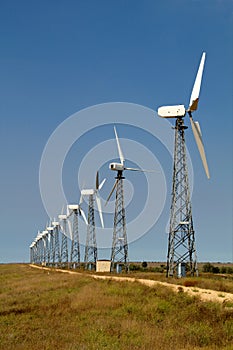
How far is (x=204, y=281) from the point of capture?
3784 centimetres

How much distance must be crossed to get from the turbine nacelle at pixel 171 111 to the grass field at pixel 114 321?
16.1 m

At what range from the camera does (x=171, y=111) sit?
46125 millimetres

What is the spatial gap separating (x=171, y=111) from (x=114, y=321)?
82.3 ft

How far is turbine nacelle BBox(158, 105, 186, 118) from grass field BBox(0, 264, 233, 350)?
1608cm

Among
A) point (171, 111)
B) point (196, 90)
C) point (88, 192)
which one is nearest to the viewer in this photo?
point (196, 90)

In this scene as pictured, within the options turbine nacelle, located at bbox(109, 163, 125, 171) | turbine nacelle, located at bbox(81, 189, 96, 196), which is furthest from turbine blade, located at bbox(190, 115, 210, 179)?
turbine nacelle, located at bbox(81, 189, 96, 196)

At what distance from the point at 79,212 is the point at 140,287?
190 ft

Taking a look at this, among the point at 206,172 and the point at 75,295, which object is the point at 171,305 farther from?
the point at 206,172

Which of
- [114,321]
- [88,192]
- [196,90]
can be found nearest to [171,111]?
[196,90]

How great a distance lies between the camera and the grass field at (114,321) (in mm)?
20047

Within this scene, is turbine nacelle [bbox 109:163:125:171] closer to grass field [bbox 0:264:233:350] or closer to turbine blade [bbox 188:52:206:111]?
turbine blade [bbox 188:52:206:111]

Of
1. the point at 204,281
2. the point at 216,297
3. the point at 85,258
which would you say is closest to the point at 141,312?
the point at 216,297

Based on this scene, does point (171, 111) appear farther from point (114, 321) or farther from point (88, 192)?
point (88, 192)

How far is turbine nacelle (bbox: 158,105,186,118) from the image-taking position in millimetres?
45781
